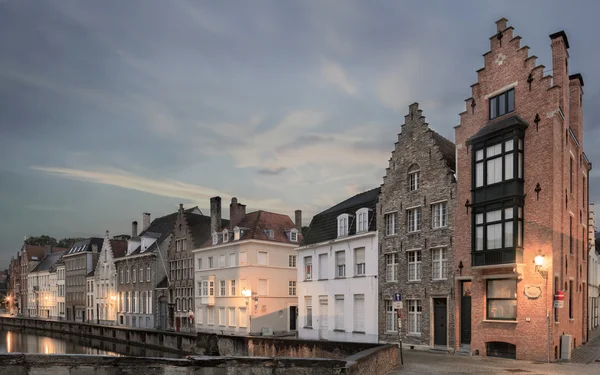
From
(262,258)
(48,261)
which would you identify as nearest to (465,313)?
(262,258)

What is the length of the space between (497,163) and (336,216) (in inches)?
568

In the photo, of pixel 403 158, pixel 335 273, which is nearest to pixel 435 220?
pixel 403 158

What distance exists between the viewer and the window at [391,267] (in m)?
32.5

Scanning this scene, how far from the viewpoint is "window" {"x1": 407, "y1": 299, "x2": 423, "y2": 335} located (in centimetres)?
3048

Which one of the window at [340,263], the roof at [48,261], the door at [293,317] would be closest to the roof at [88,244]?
the roof at [48,261]

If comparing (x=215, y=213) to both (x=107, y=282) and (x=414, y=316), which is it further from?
(x=107, y=282)

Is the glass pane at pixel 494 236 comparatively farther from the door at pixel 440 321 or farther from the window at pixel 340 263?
the window at pixel 340 263

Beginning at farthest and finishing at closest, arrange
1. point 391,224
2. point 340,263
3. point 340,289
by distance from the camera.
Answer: point 340,263 < point 340,289 < point 391,224

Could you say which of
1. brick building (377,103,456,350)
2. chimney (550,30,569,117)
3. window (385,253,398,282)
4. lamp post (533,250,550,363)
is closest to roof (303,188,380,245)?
brick building (377,103,456,350)

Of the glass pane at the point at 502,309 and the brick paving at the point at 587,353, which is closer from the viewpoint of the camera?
the brick paving at the point at 587,353

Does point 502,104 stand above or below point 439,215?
above

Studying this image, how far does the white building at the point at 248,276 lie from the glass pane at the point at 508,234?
84.8 ft

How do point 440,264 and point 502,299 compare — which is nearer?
point 502,299

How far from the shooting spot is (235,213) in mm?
53625
